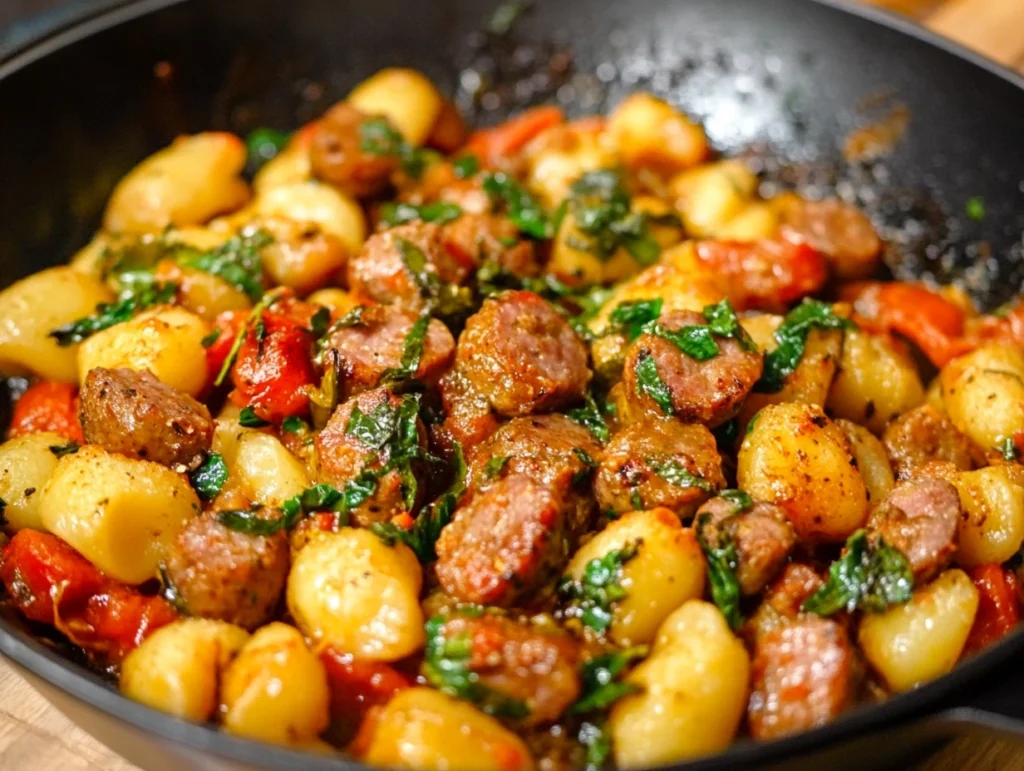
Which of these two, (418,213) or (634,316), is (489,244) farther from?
(634,316)

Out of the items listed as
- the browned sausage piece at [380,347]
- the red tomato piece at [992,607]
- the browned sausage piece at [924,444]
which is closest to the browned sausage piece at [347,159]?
the browned sausage piece at [380,347]

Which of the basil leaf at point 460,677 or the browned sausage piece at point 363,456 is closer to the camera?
the basil leaf at point 460,677

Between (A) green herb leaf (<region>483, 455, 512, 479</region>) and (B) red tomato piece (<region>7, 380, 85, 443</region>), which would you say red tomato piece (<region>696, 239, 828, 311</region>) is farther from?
(B) red tomato piece (<region>7, 380, 85, 443</region>)

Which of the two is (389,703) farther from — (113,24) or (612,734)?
(113,24)

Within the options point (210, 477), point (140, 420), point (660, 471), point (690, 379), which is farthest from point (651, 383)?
point (140, 420)

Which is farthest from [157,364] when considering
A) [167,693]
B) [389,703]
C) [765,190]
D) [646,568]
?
[765,190]

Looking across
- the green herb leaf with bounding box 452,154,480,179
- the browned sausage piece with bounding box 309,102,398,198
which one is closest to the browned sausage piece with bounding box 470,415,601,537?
the browned sausage piece with bounding box 309,102,398,198

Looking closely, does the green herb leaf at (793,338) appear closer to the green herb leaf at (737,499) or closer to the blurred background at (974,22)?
the green herb leaf at (737,499)
